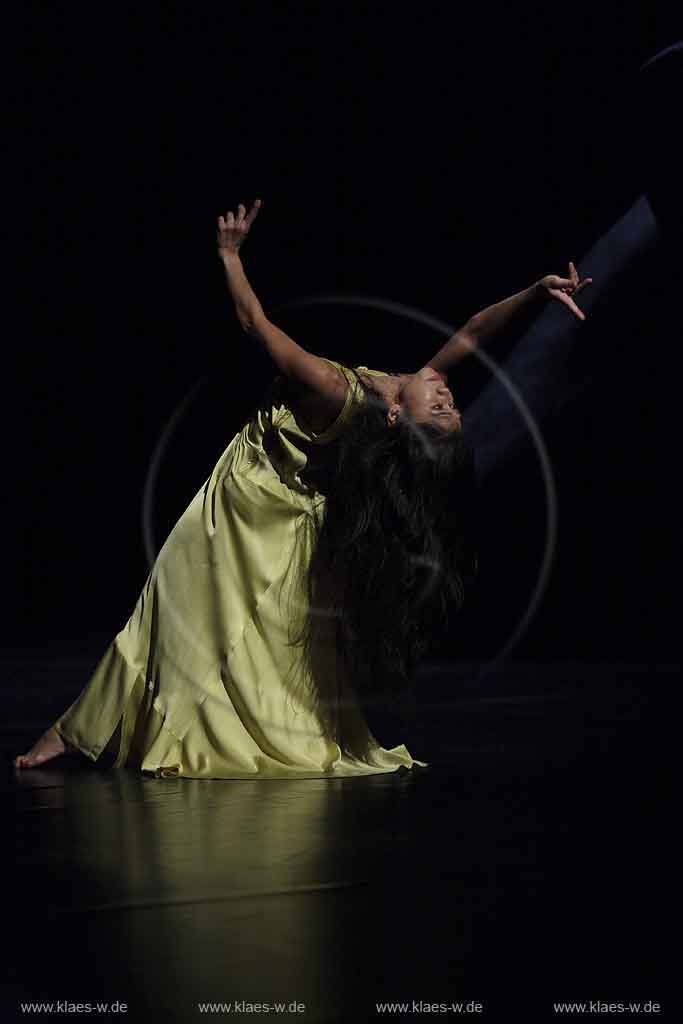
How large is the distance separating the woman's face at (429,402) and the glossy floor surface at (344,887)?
70 cm

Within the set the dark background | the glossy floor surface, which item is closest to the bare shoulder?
the glossy floor surface

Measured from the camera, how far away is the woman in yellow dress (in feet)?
9.12

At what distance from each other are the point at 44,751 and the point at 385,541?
2.75ft

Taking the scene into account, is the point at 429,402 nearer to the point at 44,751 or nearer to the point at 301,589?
the point at 301,589

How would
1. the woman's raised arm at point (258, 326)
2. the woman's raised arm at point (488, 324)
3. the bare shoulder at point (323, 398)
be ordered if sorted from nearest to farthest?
the woman's raised arm at point (258, 326) < the bare shoulder at point (323, 398) < the woman's raised arm at point (488, 324)

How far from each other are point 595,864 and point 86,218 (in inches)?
153

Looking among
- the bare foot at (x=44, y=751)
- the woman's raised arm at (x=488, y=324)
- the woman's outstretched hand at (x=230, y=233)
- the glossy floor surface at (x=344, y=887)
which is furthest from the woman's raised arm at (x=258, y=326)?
the bare foot at (x=44, y=751)

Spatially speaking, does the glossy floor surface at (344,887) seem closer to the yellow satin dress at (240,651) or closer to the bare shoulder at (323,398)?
the yellow satin dress at (240,651)

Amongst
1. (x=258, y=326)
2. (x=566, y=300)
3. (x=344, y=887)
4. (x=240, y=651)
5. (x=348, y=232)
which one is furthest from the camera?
(x=348, y=232)

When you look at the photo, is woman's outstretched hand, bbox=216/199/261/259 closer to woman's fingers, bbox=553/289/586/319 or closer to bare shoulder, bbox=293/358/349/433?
bare shoulder, bbox=293/358/349/433

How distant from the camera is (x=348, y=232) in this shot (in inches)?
180

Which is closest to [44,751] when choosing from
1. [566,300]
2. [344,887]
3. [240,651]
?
[240,651]

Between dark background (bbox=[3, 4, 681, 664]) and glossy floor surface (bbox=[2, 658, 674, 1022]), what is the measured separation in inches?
64.2

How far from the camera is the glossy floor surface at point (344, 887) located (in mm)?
1373
